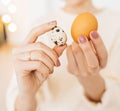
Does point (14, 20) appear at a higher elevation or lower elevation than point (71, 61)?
higher

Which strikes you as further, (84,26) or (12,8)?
(12,8)

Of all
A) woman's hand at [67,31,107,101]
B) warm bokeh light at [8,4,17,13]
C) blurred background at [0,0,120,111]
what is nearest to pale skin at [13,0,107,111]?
woman's hand at [67,31,107,101]

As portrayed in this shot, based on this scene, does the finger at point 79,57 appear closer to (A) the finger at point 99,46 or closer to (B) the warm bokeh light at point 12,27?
(A) the finger at point 99,46

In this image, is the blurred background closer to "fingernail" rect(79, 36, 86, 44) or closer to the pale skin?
the pale skin

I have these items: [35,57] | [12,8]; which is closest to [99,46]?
[35,57]

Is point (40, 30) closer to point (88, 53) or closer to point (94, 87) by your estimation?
point (88, 53)

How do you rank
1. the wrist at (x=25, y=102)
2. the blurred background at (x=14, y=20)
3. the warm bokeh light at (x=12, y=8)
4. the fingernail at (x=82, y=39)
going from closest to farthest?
the fingernail at (x=82, y=39), the wrist at (x=25, y=102), the blurred background at (x=14, y=20), the warm bokeh light at (x=12, y=8)

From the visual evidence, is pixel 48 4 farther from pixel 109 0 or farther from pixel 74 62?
pixel 74 62

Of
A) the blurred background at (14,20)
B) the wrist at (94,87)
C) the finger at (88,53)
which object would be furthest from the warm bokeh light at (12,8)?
the finger at (88,53)
